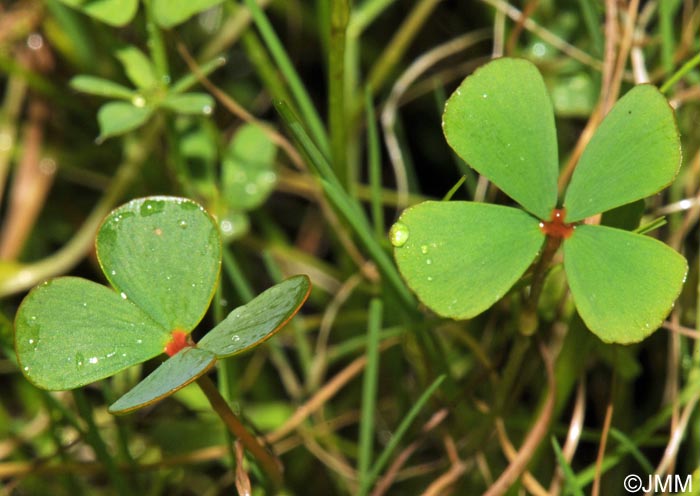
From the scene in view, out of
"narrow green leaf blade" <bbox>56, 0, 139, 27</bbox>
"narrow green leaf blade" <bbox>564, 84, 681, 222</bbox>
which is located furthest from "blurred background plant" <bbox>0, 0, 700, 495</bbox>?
"narrow green leaf blade" <bbox>564, 84, 681, 222</bbox>

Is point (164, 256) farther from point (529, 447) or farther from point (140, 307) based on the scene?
point (529, 447)

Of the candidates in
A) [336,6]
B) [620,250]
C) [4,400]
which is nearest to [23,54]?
[4,400]

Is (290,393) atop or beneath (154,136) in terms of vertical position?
beneath

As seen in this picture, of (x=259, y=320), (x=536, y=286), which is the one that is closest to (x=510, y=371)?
(x=536, y=286)

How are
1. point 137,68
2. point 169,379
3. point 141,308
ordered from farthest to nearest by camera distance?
1. point 137,68
2. point 141,308
3. point 169,379

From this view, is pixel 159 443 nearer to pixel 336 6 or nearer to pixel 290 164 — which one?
pixel 290 164

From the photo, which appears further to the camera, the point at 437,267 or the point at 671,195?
the point at 671,195
